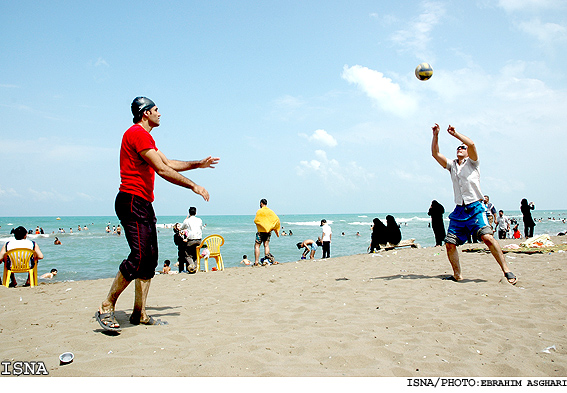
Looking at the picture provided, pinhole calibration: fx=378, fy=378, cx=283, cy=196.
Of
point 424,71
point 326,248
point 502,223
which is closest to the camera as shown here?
point 424,71

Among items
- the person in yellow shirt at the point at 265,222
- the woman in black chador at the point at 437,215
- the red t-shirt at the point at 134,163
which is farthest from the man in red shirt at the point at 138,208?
the woman in black chador at the point at 437,215

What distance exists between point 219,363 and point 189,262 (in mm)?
7613

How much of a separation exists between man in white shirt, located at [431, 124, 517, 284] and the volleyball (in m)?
2.01

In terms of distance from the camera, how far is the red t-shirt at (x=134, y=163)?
345 cm

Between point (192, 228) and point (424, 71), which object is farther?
point (192, 228)

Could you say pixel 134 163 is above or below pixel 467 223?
above

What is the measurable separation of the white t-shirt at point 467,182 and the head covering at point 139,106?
426 cm

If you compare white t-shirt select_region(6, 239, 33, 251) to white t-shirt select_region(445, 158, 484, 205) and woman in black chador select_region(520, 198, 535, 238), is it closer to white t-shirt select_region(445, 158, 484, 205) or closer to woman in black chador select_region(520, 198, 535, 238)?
white t-shirt select_region(445, 158, 484, 205)

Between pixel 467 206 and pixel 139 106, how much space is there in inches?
177

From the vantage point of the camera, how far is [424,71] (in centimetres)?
711

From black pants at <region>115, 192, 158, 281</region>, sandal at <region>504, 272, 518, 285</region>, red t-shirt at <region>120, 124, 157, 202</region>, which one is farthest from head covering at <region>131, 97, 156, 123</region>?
sandal at <region>504, 272, 518, 285</region>

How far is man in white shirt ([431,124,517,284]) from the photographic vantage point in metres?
5.20

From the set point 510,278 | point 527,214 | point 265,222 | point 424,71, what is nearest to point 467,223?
point 510,278

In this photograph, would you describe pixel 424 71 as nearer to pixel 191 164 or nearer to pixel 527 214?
pixel 191 164
